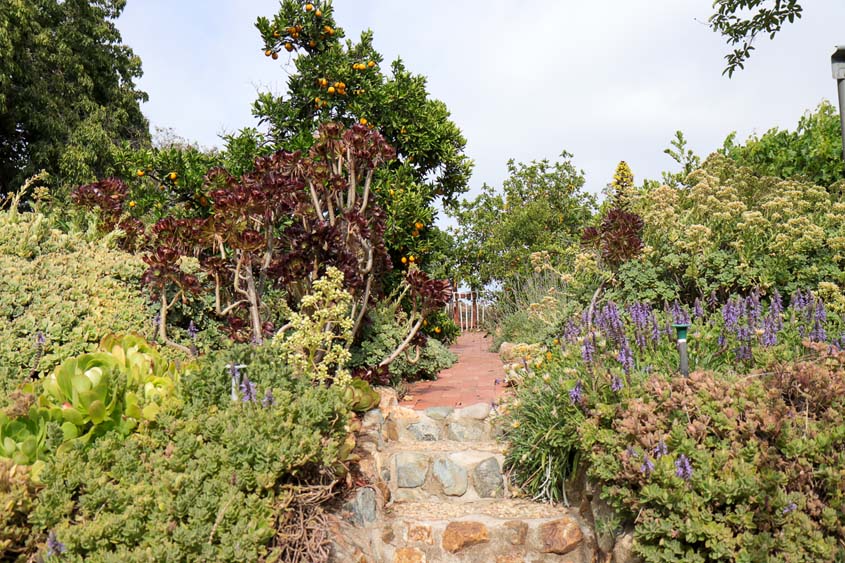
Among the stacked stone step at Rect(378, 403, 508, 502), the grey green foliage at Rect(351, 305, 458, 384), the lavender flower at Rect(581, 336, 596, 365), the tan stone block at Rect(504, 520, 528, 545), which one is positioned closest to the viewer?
the tan stone block at Rect(504, 520, 528, 545)

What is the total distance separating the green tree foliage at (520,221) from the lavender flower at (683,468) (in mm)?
10224

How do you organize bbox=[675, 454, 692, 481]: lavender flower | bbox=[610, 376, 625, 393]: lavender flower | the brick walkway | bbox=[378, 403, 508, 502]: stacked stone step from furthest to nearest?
the brick walkway → bbox=[378, 403, 508, 502]: stacked stone step → bbox=[610, 376, 625, 393]: lavender flower → bbox=[675, 454, 692, 481]: lavender flower

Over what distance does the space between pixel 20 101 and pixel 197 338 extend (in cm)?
1341

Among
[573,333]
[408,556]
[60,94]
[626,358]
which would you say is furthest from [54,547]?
[60,94]

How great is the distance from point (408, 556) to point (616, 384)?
5.08 feet

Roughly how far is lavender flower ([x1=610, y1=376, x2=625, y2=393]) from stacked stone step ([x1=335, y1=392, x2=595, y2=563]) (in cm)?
85

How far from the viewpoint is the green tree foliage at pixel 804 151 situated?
8.08 metres

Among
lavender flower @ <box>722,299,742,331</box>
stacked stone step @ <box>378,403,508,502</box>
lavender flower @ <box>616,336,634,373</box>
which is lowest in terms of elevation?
stacked stone step @ <box>378,403,508,502</box>

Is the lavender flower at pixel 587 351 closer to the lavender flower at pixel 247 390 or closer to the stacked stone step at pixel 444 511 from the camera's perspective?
the stacked stone step at pixel 444 511

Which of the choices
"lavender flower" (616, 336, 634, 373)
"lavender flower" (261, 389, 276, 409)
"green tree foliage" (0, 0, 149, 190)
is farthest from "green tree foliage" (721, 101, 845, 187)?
"green tree foliage" (0, 0, 149, 190)

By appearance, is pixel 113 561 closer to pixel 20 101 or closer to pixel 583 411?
pixel 583 411

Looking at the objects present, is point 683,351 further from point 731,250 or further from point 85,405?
point 85,405

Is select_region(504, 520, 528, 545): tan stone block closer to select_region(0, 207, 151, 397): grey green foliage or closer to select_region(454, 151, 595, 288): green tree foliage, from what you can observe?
select_region(0, 207, 151, 397): grey green foliage

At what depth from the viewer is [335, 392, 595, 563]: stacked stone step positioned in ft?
11.5
